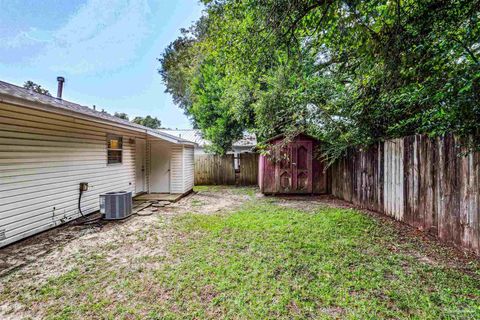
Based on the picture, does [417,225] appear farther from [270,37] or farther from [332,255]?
[270,37]

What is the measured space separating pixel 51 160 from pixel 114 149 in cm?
222

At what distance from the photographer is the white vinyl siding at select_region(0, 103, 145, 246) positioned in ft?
12.2

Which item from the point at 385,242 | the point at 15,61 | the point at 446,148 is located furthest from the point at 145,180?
the point at 15,61

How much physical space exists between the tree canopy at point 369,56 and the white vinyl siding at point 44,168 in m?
3.66

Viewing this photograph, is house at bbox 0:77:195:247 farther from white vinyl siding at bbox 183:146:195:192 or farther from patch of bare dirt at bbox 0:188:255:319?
white vinyl siding at bbox 183:146:195:192

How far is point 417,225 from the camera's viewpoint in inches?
161

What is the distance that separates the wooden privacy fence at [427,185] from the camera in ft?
9.95

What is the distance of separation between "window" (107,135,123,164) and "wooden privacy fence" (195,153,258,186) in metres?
5.17

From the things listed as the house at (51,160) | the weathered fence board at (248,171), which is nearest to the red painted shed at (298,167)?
the weathered fence board at (248,171)

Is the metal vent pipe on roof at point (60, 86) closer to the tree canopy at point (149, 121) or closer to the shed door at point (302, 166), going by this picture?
the shed door at point (302, 166)

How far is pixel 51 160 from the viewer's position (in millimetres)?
4590

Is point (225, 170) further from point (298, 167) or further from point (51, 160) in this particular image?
point (51, 160)

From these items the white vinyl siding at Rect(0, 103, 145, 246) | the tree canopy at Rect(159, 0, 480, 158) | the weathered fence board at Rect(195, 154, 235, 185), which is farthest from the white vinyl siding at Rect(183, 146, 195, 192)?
the tree canopy at Rect(159, 0, 480, 158)

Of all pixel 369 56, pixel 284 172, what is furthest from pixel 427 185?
pixel 284 172
